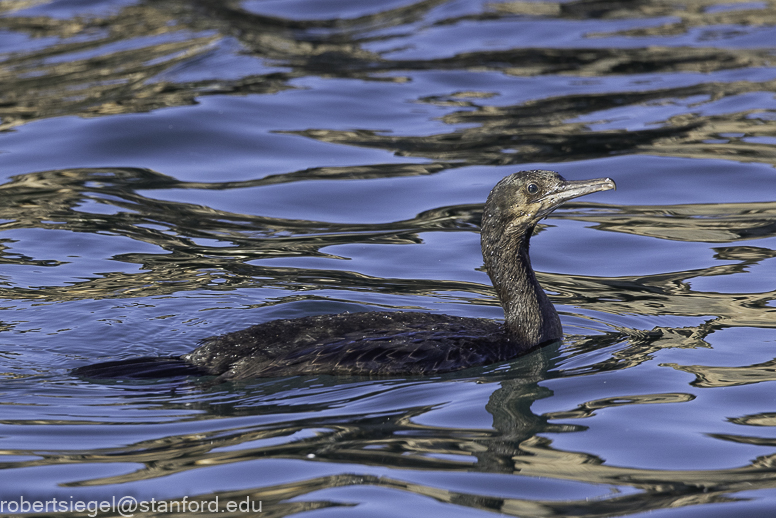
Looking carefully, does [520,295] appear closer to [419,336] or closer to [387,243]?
[419,336]

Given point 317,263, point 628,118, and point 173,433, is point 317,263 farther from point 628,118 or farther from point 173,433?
point 628,118

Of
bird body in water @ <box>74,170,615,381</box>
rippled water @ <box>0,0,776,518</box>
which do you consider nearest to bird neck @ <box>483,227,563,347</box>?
bird body in water @ <box>74,170,615,381</box>

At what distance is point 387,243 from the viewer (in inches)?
424

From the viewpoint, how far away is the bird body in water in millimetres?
7238

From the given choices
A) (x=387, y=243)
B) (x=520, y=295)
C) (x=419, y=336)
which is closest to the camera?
(x=419, y=336)

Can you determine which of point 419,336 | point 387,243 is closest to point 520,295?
point 419,336

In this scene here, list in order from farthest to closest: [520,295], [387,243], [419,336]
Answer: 1. [387,243]
2. [520,295]
3. [419,336]

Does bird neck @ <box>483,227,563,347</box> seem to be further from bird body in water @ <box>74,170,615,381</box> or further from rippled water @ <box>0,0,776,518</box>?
rippled water @ <box>0,0,776,518</box>

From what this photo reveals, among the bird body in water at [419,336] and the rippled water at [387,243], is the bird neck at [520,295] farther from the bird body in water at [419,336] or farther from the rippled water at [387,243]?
the rippled water at [387,243]

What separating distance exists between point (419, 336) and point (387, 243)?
3.44 metres

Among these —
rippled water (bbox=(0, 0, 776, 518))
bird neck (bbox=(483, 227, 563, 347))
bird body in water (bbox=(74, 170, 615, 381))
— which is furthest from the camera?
bird neck (bbox=(483, 227, 563, 347))

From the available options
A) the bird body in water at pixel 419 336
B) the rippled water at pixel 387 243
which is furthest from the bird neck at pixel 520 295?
the rippled water at pixel 387 243

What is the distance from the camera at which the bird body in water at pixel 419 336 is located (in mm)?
7238

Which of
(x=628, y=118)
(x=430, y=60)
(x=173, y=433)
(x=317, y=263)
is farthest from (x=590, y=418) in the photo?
(x=430, y=60)
